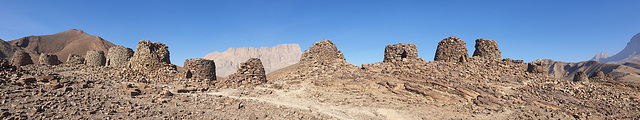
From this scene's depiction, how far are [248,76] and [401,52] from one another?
1001 cm

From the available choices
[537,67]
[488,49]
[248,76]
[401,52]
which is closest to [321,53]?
[401,52]

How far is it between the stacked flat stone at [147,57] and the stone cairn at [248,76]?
14.1 ft

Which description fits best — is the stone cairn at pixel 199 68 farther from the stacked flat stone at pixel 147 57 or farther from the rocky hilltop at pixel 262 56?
the rocky hilltop at pixel 262 56

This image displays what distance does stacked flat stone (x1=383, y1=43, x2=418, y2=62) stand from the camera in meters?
19.2

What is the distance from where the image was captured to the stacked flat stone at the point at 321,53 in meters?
19.3

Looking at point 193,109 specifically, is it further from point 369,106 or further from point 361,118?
point 369,106

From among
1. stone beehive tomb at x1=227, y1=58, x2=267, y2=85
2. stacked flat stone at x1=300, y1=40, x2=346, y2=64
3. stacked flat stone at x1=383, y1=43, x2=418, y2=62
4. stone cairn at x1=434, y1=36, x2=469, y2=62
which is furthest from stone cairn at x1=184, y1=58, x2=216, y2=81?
stone cairn at x1=434, y1=36, x2=469, y2=62

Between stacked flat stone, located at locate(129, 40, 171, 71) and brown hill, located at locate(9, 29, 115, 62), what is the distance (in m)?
53.0

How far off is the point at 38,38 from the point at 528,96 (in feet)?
298

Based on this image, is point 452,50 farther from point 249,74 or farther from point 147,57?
point 147,57

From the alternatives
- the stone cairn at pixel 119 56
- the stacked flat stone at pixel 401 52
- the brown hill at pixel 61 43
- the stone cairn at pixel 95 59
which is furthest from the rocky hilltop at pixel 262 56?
the stacked flat stone at pixel 401 52

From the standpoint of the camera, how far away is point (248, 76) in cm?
1593

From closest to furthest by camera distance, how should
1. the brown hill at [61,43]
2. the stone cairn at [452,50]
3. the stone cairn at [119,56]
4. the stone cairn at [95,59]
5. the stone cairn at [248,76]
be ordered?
the stone cairn at [248,76] → the stone cairn at [452,50] → the stone cairn at [119,56] → the stone cairn at [95,59] → the brown hill at [61,43]

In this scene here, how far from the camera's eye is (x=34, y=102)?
648 centimetres
